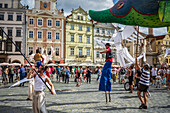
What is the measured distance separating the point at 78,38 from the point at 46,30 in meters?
7.64

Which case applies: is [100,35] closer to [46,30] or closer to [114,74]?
[46,30]

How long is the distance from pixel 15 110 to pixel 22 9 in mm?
35850

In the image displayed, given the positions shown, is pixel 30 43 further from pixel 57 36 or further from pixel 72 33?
pixel 72 33

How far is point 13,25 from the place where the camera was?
38.2 meters

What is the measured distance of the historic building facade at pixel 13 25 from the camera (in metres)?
37.2

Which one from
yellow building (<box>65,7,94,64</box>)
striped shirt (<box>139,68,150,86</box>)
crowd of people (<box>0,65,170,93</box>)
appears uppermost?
yellow building (<box>65,7,94,64</box>)

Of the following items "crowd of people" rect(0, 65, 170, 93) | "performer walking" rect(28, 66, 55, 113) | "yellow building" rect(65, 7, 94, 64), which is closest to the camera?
"performer walking" rect(28, 66, 55, 113)

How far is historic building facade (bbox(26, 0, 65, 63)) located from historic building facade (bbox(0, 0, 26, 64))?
1.19m

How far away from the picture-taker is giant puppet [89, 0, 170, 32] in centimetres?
455

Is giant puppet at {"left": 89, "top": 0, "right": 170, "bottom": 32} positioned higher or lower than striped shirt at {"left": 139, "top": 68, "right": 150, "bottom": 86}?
higher

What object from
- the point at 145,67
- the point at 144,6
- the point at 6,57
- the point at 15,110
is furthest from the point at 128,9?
the point at 6,57

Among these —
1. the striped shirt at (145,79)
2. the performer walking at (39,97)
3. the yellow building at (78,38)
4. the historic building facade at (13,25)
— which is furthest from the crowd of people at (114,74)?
the yellow building at (78,38)

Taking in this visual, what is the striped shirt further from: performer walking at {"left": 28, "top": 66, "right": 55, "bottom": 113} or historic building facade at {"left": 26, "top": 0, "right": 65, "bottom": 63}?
historic building facade at {"left": 26, "top": 0, "right": 65, "bottom": 63}

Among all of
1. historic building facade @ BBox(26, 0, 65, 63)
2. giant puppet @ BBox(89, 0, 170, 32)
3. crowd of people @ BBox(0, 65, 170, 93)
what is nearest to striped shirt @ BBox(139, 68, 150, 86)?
giant puppet @ BBox(89, 0, 170, 32)
